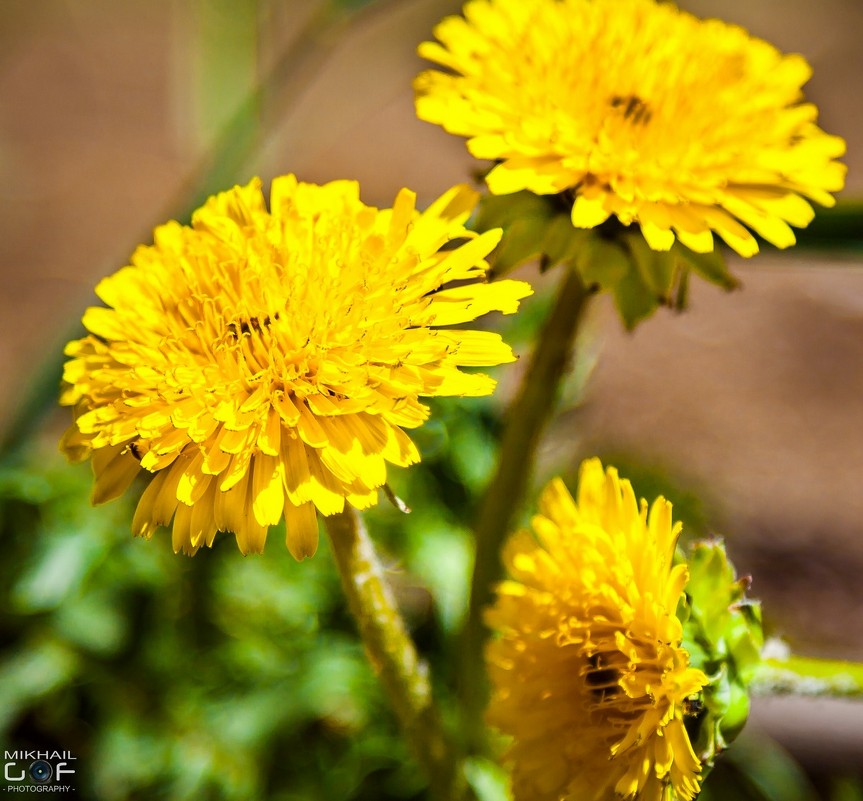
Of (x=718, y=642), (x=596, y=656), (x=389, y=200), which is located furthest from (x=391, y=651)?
(x=389, y=200)

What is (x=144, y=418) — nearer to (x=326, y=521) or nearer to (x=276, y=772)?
(x=326, y=521)

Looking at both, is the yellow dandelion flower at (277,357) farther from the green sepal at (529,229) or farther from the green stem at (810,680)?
the green stem at (810,680)

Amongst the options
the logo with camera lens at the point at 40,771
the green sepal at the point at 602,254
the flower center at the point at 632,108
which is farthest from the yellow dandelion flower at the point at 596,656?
the logo with camera lens at the point at 40,771

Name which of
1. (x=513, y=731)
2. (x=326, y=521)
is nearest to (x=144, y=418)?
Result: (x=326, y=521)

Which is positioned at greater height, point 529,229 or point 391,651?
point 529,229

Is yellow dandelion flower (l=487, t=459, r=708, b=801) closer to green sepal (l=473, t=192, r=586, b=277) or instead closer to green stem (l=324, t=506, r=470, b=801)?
green stem (l=324, t=506, r=470, b=801)

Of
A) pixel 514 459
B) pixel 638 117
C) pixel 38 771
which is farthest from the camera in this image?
pixel 38 771

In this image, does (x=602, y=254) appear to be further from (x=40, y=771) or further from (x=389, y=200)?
(x=389, y=200)
